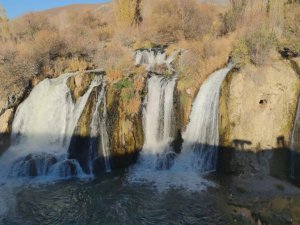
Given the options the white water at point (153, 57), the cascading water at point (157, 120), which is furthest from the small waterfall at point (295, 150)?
the white water at point (153, 57)

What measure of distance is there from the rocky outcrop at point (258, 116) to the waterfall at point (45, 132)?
21.1 feet

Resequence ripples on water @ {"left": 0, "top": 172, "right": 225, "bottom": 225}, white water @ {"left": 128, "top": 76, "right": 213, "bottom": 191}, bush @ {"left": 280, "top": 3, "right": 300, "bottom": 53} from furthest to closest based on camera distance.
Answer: bush @ {"left": 280, "top": 3, "right": 300, "bottom": 53} → white water @ {"left": 128, "top": 76, "right": 213, "bottom": 191} → ripples on water @ {"left": 0, "top": 172, "right": 225, "bottom": 225}

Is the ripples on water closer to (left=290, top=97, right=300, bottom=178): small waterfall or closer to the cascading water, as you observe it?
the cascading water

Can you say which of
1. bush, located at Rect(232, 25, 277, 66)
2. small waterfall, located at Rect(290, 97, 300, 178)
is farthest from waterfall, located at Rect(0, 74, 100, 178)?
small waterfall, located at Rect(290, 97, 300, 178)

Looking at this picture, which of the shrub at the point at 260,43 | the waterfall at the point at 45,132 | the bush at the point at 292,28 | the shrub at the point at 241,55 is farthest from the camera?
the shrub at the point at 241,55

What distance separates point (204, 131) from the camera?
16.0 m

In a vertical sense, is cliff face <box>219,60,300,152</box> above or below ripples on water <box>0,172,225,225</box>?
above

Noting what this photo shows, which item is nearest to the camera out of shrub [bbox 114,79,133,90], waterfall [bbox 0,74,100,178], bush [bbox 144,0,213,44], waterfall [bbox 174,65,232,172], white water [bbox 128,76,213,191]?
white water [bbox 128,76,213,191]

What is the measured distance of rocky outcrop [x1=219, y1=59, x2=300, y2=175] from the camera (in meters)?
15.0

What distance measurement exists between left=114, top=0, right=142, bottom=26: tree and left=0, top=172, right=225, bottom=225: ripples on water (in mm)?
18957

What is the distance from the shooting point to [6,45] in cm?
2156

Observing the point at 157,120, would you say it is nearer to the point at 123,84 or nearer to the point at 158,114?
the point at 158,114

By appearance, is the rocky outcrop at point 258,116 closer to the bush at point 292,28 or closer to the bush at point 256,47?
the bush at point 256,47

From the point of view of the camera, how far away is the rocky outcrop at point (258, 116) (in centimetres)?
1504
